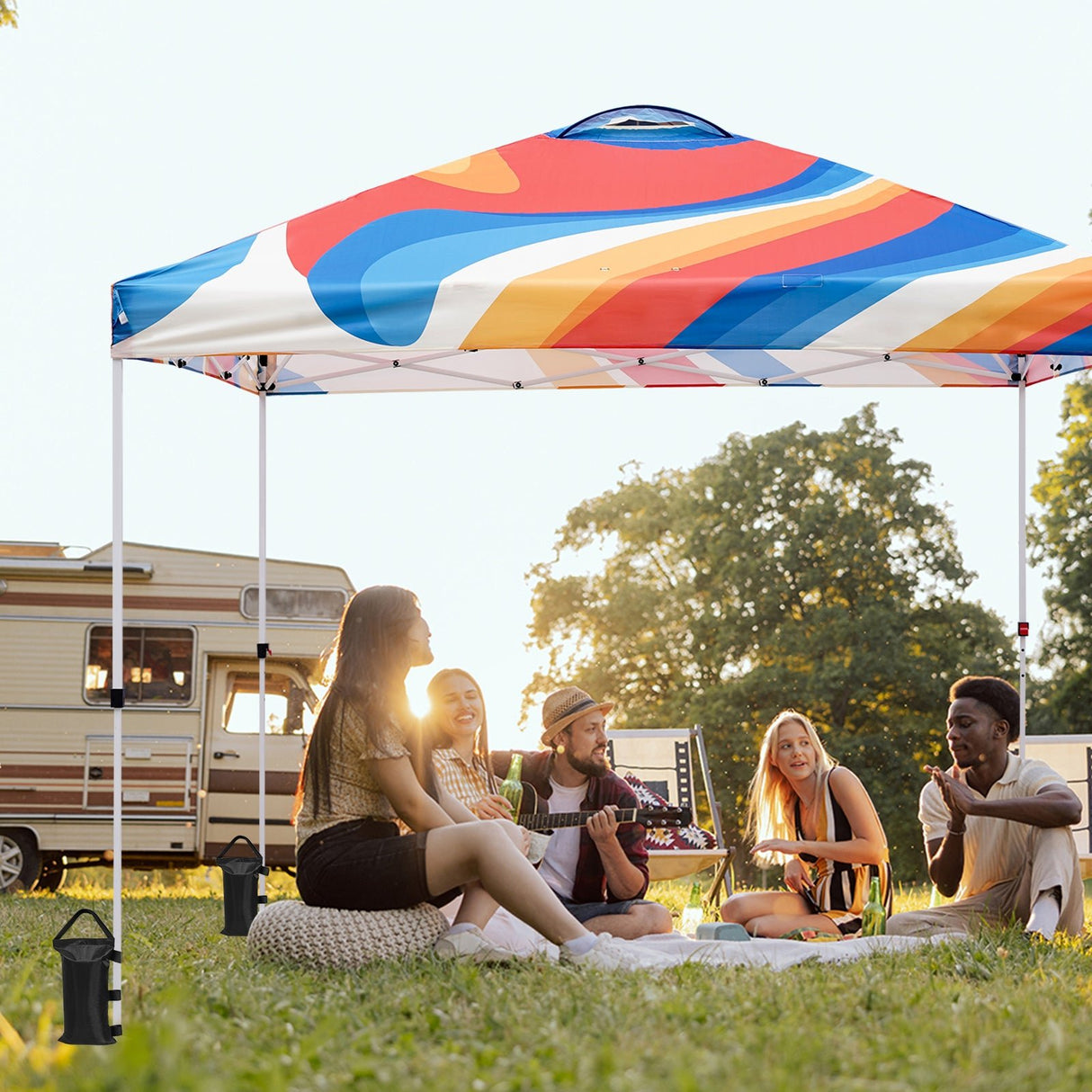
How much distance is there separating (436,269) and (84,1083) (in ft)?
8.40

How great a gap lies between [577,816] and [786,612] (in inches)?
623

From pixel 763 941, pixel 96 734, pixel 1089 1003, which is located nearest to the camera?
pixel 1089 1003

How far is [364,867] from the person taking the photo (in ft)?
12.9

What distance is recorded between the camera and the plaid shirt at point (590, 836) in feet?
15.5

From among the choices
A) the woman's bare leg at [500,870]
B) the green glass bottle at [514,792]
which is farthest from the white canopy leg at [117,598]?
the green glass bottle at [514,792]

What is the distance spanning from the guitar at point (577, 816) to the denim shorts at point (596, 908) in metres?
0.29

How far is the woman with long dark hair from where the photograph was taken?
3.79 m

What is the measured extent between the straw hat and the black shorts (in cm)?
97

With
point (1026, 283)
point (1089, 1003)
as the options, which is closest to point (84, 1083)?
point (1089, 1003)

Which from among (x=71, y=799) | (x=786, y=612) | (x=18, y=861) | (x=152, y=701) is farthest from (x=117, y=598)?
(x=786, y=612)

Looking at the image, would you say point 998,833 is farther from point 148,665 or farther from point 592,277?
point 148,665

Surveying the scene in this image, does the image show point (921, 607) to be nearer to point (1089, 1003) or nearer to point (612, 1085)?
point (1089, 1003)

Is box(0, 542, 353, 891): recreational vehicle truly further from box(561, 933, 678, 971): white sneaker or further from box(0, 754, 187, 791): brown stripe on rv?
box(561, 933, 678, 971): white sneaker

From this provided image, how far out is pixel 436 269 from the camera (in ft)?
13.4
